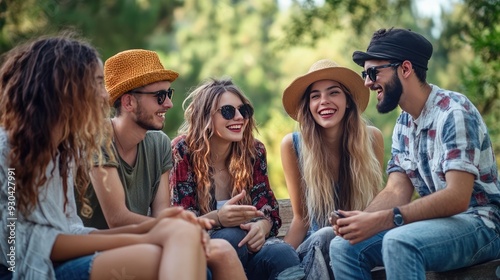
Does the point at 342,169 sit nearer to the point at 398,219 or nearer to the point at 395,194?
the point at 395,194

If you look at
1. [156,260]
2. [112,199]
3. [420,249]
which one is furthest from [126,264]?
[420,249]

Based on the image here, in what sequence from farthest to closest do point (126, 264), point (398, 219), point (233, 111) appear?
point (233, 111), point (398, 219), point (126, 264)

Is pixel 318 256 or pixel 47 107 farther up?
pixel 47 107

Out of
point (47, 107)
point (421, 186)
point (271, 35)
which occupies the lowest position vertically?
point (421, 186)

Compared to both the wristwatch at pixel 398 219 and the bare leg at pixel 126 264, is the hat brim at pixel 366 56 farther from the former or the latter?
the bare leg at pixel 126 264

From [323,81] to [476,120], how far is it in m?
1.21

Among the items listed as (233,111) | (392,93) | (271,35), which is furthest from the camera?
(271,35)

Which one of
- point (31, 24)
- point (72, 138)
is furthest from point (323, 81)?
point (31, 24)

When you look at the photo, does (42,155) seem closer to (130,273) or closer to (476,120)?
(130,273)

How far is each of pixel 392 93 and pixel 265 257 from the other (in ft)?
3.60

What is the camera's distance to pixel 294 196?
4.91 metres

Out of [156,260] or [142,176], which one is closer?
[156,260]

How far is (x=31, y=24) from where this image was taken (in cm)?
Result: 876

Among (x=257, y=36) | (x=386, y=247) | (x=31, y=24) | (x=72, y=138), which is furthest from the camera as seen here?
(x=257, y=36)
